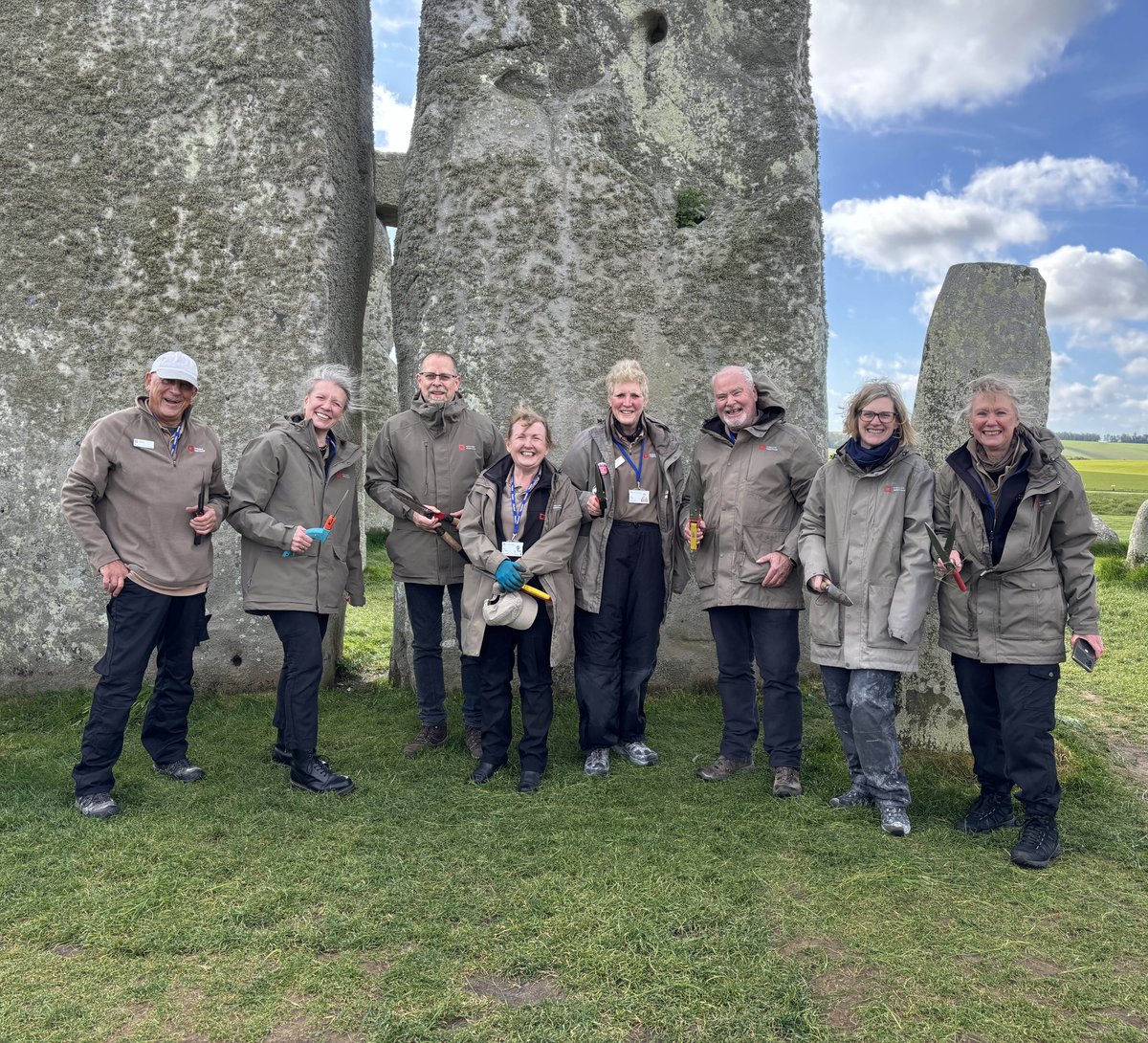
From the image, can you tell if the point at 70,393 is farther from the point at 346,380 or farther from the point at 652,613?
the point at 652,613

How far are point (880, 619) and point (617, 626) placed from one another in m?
1.26

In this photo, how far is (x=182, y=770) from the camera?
4.40 m

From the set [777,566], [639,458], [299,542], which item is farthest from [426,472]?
[777,566]

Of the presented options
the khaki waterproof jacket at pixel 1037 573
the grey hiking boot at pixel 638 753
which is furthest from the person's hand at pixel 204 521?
the khaki waterproof jacket at pixel 1037 573

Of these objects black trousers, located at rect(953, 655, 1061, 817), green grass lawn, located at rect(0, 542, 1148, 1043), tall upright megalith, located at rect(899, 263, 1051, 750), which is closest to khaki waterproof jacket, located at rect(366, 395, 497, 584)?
green grass lawn, located at rect(0, 542, 1148, 1043)

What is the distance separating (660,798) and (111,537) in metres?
2.69

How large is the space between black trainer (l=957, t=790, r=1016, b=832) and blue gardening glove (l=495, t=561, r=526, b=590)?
2151mm

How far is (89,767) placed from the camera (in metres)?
4.02

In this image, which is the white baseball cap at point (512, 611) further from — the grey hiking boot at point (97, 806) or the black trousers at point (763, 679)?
the grey hiking boot at point (97, 806)

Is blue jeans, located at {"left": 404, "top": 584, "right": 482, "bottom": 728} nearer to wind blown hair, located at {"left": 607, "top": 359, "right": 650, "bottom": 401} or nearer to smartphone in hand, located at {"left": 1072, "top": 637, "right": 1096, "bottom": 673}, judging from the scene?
wind blown hair, located at {"left": 607, "top": 359, "right": 650, "bottom": 401}

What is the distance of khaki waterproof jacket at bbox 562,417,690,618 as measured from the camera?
4.42m

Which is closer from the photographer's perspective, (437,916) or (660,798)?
(437,916)

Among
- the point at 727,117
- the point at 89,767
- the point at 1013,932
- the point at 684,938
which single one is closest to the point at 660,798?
the point at 684,938

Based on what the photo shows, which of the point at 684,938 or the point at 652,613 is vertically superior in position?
the point at 652,613
